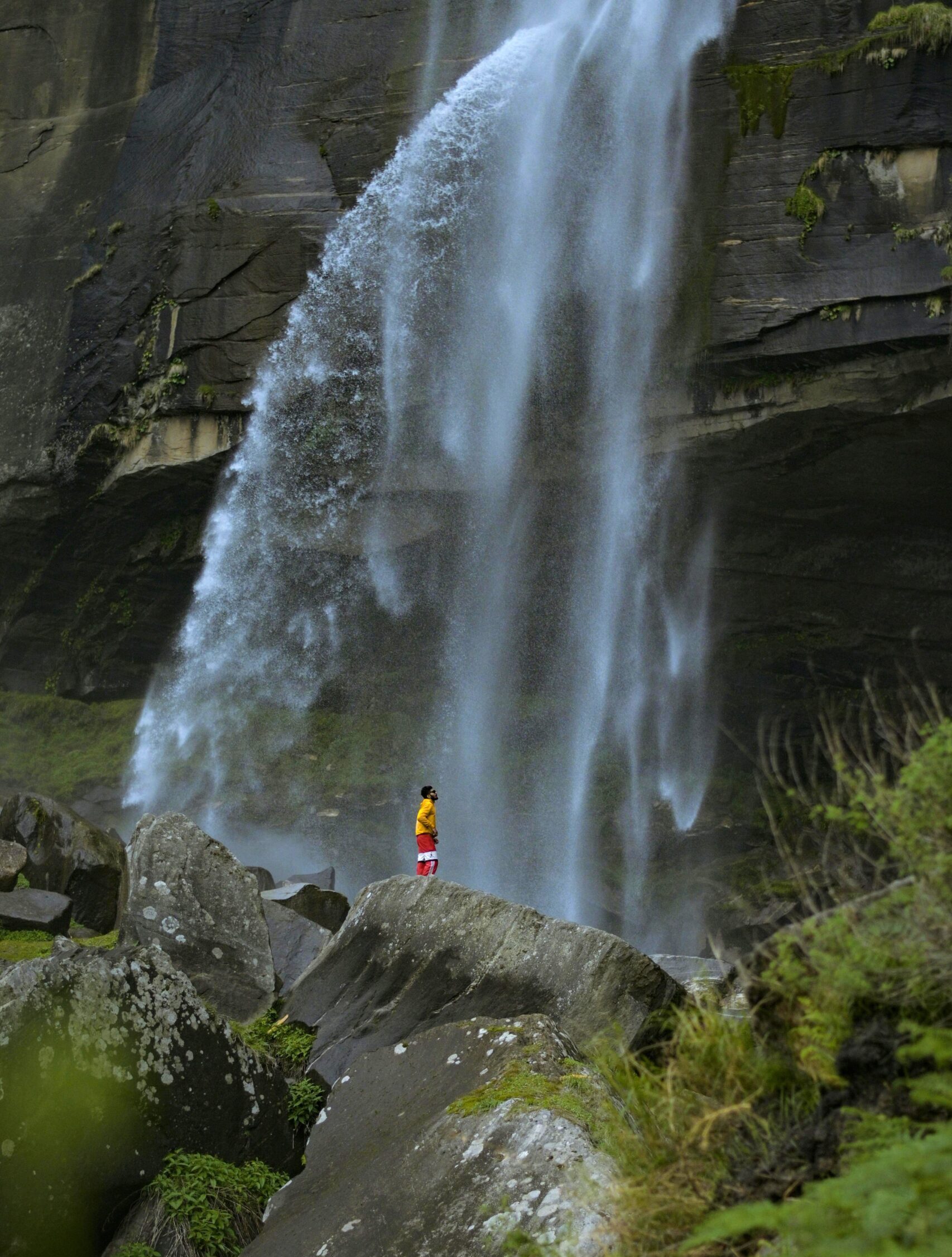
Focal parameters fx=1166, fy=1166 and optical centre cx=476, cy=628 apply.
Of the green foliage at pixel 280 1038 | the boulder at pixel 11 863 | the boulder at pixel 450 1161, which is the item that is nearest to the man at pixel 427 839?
the boulder at pixel 11 863

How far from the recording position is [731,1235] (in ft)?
7.80

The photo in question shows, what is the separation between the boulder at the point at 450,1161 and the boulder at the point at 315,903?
5.14 metres

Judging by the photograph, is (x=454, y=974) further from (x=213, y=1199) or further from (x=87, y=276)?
(x=87, y=276)

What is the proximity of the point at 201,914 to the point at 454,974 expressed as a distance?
1999 mm

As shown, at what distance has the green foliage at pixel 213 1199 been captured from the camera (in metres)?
4.03

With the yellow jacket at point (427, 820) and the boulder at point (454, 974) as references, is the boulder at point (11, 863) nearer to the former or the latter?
the yellow jacket at point (427, 820)

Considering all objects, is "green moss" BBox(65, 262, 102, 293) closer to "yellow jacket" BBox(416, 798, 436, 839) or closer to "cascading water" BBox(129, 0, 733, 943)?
"cascading water" BBox(129, 0, 733, 943)

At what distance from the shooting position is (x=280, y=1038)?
225 inches

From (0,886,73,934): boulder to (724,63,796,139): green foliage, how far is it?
A: 13.4 meters

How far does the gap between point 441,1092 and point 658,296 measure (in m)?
14.4

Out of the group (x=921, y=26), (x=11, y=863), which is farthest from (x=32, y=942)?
(x=921, y=26)

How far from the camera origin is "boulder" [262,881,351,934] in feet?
31.7

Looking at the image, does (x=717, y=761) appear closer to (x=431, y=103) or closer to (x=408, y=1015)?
(x=431, y=103)

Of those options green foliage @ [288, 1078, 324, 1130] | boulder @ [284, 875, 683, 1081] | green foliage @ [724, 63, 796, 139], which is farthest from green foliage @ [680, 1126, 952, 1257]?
green foliage @ [724, 63, 796, 139]
